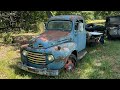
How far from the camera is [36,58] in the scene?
21.9 ft

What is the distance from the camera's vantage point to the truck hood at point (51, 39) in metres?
→ 6.90

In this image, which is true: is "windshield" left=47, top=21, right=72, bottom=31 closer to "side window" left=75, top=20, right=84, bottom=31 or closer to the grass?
"side window" left=75, top=20, right=84, bottom=31

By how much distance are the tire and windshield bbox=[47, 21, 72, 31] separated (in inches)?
49.3

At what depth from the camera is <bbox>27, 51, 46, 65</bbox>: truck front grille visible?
21.6 ft

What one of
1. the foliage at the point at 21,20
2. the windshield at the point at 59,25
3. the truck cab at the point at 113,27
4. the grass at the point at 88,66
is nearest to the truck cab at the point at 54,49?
the windshield at the point at 59,25

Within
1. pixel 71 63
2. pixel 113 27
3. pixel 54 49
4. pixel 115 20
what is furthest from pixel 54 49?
pixel 115 20

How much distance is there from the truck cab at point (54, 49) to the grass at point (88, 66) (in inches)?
12.9

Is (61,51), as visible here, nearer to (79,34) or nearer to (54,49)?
(54,49)

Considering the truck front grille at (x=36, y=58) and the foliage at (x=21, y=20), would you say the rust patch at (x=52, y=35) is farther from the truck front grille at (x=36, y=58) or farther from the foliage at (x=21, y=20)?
the foliage at (x=21, y=20)

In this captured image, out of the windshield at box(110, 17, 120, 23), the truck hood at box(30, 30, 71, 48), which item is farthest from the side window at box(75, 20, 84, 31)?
the windshield at box(110, 17, 120, 23)
